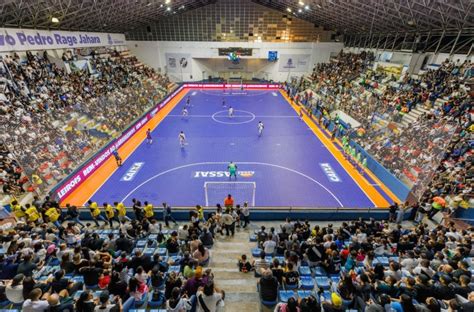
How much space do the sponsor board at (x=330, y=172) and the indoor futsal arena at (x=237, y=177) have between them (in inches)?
3.1

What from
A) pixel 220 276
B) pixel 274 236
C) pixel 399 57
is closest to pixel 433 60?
pixel 399 57

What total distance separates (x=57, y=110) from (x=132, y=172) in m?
6.63

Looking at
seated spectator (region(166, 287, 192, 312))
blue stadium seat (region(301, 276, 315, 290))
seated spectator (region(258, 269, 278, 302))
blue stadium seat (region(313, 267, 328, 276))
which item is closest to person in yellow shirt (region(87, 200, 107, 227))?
seated spectator (region(166, 287, 192, 312))

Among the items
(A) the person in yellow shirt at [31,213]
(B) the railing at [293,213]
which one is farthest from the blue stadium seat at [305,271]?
(A) the person in yellow shirt at [31,213]

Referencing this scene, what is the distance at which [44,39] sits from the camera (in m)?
25.1

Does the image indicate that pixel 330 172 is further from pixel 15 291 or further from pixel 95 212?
pixel 15 291

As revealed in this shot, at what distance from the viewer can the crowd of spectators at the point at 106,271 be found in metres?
5.63

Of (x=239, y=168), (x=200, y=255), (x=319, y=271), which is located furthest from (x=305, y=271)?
(x=239, y=168)

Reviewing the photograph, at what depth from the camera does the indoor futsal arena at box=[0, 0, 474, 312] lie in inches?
263

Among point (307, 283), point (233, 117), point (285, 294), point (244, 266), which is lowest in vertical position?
point (233, 117)

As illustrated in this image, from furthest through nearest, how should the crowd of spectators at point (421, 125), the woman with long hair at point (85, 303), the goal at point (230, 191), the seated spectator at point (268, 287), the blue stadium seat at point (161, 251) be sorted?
the goal at point (230, 191) → the crowd of spectators at point (421, 125) → the blue stadium seat at point (161, 251) → the seated spectator at point (268, 287) → the woman with long hair at point (85, 303)

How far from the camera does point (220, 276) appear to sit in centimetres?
827

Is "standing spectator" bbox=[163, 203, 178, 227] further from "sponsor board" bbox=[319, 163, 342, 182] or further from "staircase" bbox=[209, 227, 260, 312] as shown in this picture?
"sponsor board" bbox=[319, 163, 342, 182]

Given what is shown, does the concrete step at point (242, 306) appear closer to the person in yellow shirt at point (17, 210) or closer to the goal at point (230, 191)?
the goal at point (230, 191)
